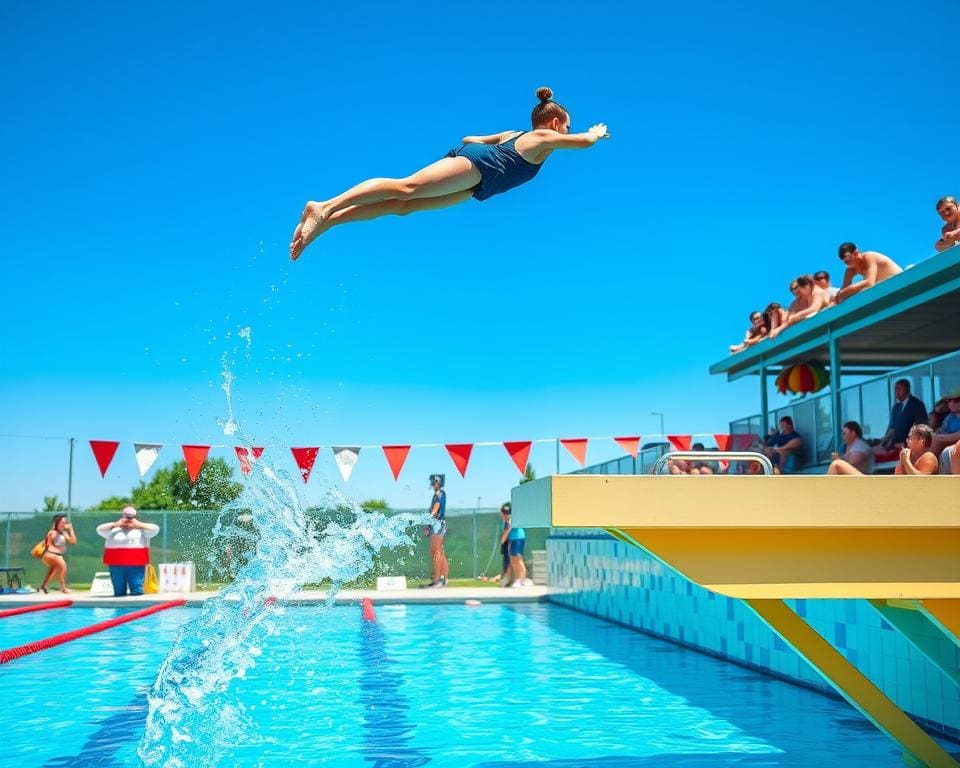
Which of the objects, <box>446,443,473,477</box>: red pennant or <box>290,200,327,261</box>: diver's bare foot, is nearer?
<box>290,200,327,261</box>: diver's bare foot

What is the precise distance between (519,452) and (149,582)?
22.9 feet

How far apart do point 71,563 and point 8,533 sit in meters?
1.33

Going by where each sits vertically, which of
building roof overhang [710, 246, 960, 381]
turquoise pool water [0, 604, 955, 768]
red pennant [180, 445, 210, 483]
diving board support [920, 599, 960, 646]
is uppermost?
building roof overhang [710, 246, 960, 381]

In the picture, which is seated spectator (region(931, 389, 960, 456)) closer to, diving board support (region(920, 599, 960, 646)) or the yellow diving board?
diving board support (region(920, 599, 960, 646))

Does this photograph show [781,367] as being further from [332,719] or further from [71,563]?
[71,563]

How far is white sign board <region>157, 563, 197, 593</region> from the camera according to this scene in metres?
17.6

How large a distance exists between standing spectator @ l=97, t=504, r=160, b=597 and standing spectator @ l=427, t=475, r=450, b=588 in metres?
5.05

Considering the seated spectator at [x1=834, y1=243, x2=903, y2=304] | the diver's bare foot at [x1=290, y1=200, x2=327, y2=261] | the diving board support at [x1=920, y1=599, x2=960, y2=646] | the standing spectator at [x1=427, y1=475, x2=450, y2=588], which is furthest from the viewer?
the standing spectator at [x1=427, y1=475, x2=450, y2=588]

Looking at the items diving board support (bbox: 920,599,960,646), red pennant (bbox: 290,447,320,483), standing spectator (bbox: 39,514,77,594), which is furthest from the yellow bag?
diving board support (bbox: 920,599,960,646)

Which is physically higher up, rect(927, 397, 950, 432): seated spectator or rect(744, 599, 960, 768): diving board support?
rect(927, 397, 950, 432): seated spectator

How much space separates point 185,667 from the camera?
30.3 feet

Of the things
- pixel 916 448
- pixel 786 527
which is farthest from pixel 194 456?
pixel 786 527

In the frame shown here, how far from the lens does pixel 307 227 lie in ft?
15.9

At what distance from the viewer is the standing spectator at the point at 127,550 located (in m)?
16.7
